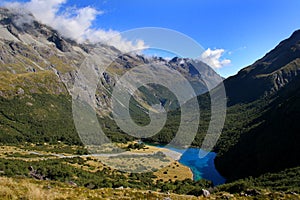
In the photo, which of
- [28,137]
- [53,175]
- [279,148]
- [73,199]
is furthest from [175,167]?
[28,137]

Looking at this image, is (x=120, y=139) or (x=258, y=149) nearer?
(x=258, y=149)

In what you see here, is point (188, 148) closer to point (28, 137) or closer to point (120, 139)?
point (120, 139)

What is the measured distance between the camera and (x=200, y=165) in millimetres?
128125

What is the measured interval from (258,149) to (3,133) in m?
162

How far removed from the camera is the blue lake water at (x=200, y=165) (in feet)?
350

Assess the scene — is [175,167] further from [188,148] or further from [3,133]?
[3,133]

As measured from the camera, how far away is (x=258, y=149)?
103 m

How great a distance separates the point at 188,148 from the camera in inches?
6550

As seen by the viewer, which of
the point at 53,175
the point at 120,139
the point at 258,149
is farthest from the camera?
the point at 120,139

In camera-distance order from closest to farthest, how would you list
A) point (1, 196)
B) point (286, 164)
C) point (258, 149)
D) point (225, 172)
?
point (1, 196), point (286, 164), point (258, 149), point (225, 172)

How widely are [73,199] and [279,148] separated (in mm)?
92215

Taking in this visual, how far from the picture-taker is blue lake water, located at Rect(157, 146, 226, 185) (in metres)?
107

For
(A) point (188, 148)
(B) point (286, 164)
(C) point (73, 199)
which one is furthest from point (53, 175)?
(A) point (188, 148)

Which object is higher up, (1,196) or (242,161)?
(1,196)
